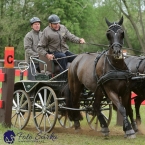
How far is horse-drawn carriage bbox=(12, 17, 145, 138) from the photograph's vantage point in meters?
6.92

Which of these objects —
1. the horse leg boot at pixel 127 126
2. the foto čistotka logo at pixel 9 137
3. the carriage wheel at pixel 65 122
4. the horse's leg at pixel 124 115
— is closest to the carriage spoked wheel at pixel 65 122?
the carriage wheel at pixel 65 122

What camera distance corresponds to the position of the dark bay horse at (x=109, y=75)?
6.78 m

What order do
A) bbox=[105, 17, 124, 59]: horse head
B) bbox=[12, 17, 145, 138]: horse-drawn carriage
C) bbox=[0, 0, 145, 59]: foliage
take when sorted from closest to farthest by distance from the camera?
1. bbox=[105, 17, 124, 59]: horse head
2. bbox=[12, 17, 145, 138]: horse-drawn carriage
3. bbox=[0, 0, 145, 59]: foliage

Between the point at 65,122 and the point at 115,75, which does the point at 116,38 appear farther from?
the point at 65,122

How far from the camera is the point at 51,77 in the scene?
859cm

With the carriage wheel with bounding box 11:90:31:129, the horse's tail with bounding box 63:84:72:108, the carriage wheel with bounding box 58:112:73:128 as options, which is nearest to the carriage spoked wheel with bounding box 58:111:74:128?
the carriage wheel with bounding box 58:112:73:128

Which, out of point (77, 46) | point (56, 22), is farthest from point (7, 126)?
point (77, 46)

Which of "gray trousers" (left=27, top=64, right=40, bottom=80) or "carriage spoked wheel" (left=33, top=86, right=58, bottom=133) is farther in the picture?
"gray trousers" (left=27, top=64, right=40, bottom=80)

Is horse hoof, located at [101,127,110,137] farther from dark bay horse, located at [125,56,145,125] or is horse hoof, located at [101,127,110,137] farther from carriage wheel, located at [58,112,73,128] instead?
carriage wheel, located at [58,112,73,128]

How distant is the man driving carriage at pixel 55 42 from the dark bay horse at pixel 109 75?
22.5 inches

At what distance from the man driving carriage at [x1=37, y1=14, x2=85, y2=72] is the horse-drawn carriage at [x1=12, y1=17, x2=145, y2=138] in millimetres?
206

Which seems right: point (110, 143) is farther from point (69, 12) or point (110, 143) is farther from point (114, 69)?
point (69, 12)

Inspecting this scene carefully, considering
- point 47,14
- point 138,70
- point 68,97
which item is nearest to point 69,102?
point 68,97

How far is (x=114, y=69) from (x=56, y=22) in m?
2.07
